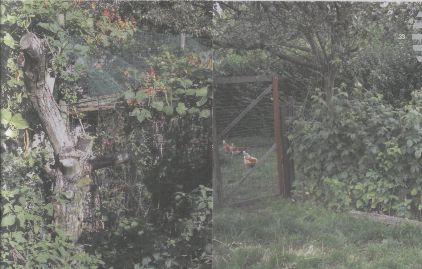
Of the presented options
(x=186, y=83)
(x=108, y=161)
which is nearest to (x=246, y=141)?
(x=186, y=83)

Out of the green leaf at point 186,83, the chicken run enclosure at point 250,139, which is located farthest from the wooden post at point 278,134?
the green leaf at point 186,83

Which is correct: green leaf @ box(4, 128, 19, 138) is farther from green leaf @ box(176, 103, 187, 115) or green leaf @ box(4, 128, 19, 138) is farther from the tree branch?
green leaf @ box(176, 103, 187, 115)

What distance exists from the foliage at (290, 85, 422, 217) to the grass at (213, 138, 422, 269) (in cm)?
16

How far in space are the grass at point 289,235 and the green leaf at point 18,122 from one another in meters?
1.28

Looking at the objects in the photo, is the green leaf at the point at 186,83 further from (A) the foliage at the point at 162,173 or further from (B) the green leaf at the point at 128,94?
(B) the green leaf at the point at 128,94

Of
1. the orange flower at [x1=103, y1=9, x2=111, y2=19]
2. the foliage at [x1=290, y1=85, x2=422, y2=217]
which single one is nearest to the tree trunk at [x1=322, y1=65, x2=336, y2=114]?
the foliage at [x1=290, y1=85, x2=422, y2=217]

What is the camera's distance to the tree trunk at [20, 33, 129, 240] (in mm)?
3279

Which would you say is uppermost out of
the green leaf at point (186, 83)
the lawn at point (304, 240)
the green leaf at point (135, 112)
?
the green leaf at point (186, 83)

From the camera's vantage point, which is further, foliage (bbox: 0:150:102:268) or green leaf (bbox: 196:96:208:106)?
green leaf (bbox: 196:96:208:106)

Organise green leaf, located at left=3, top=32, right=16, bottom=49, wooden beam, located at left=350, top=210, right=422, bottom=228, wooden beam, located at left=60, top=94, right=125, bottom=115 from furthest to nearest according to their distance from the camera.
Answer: wooden beam, located at left=350, top=210, right=422, bottom=228, wooden beam, located at left=60, top=94, right=125, bottom=115, green leaf, located at left=3, top=32, right=16, bottom=49

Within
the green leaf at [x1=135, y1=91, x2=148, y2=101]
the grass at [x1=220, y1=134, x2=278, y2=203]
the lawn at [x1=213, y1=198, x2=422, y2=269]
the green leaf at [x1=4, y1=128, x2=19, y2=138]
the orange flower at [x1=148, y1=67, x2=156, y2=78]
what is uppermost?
the orange flower at [x1=148, y1=67, x2=156, y2=78]

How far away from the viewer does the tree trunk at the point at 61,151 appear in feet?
10.8

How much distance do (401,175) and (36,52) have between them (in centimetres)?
243

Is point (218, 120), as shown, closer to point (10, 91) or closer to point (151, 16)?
point (151, 16)
